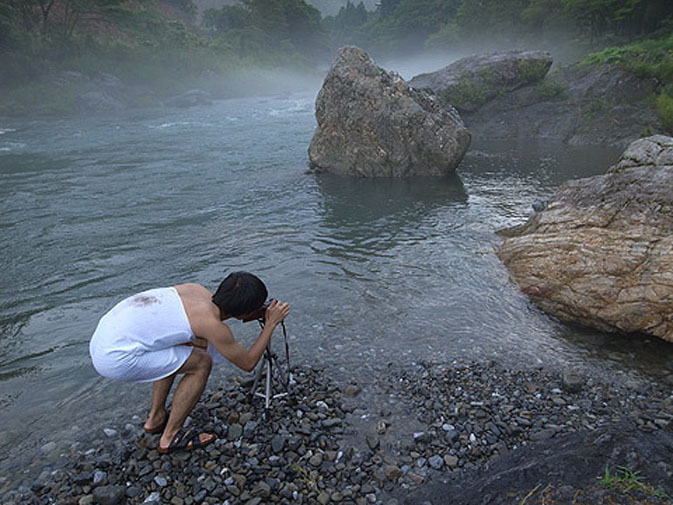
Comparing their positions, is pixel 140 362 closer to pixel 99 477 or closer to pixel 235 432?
pixel 99 477

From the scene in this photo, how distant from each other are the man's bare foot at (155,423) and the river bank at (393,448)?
4.2 inches

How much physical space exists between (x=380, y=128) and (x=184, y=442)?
14.7 meters

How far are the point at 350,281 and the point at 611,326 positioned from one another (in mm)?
4685

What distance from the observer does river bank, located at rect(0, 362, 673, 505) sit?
15.1 ft

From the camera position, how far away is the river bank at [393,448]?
4609 millimetres

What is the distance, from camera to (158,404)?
17.9 ft

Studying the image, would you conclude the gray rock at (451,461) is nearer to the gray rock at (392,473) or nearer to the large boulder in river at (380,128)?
the gray rock at (392,473)

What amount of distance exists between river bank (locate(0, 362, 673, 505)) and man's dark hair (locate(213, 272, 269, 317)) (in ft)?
5.05

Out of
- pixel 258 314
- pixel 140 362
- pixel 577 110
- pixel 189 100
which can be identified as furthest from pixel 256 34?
pixel 140 362

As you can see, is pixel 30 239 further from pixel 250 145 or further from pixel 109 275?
A: pixel 250 145

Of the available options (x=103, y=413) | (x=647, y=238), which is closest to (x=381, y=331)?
(x=103, y=413)

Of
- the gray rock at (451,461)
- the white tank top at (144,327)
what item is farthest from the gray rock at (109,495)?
the gray rock at (451,461)

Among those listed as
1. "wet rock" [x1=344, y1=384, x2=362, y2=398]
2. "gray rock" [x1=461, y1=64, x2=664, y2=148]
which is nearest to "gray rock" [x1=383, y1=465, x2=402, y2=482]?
"wet rock" [x1=344, y1=384, x2=362, y2=398]

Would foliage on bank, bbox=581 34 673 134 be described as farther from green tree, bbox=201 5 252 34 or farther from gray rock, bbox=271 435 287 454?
green tree, bbox=201 5 252 34
